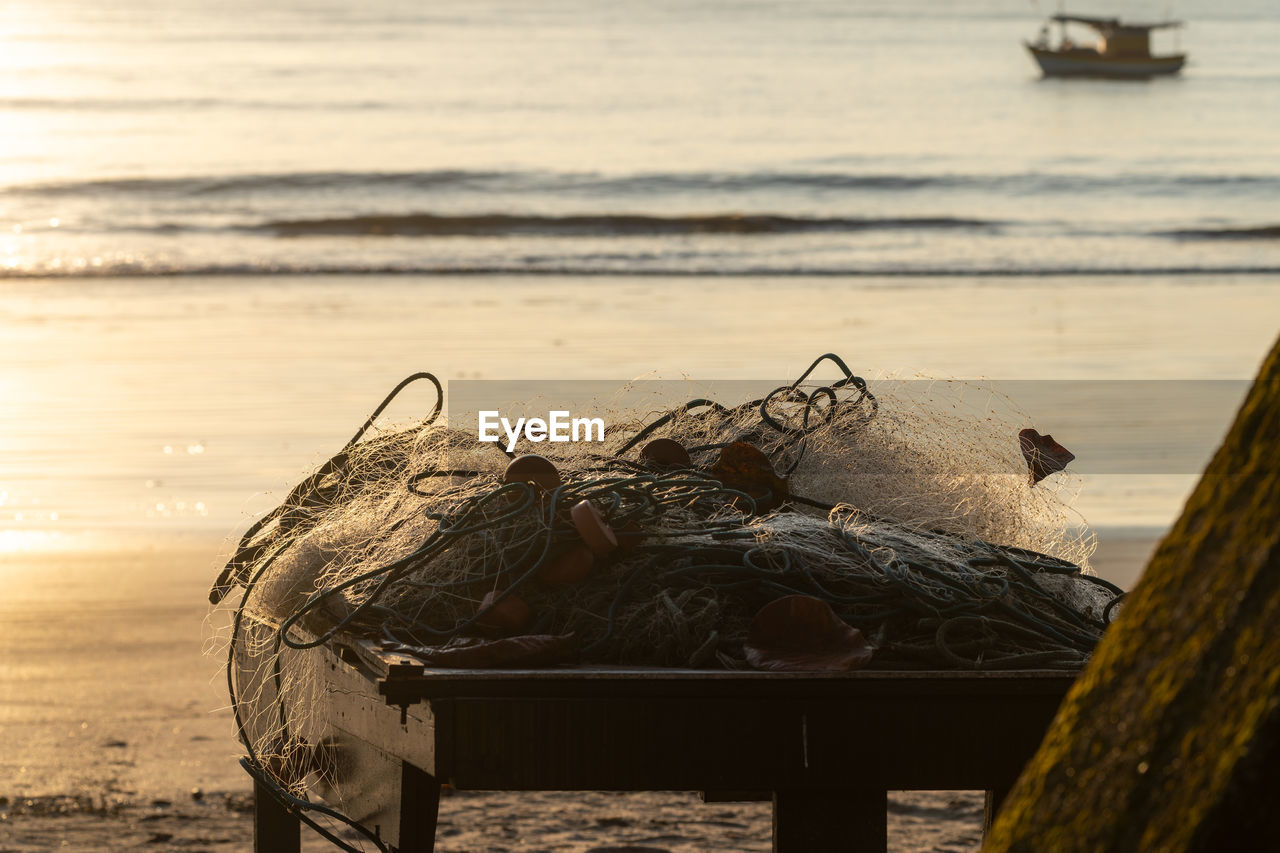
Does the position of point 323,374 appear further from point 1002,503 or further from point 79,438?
point 1002,503

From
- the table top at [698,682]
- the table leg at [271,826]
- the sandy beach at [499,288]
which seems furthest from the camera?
the sandy beach at [499,288]

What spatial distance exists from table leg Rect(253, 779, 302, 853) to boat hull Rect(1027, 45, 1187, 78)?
58687mm

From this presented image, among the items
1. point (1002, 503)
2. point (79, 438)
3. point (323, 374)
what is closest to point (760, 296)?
point (323, 374)

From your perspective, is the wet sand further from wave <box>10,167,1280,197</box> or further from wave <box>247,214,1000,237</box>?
wave <box>10,167,1280,197</box>

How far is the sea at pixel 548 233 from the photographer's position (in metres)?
13.5

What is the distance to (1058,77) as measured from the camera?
6056 cm

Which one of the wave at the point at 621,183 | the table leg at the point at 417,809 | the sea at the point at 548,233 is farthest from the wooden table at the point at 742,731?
the wave at the point at 621,183

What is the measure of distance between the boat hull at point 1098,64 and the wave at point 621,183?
25.8 metres

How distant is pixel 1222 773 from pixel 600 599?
6.69ft

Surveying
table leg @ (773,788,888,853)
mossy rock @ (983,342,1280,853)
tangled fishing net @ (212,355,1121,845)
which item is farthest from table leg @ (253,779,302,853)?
mossy rock @ (983,342,1280,853)

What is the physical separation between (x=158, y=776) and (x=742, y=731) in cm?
425

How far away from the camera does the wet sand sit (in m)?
5.94

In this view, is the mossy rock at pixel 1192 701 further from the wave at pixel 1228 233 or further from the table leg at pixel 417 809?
the wave at pixel 1228 233

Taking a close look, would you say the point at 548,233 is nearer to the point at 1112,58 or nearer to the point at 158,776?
the point at 158,776
